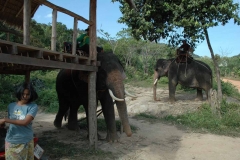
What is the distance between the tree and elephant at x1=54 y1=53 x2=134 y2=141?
5.00 metres

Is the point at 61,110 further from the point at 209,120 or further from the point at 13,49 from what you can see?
the point at 209,120

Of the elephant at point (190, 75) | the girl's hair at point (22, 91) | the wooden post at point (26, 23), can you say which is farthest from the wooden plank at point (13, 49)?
the elephant at point (190, 75)

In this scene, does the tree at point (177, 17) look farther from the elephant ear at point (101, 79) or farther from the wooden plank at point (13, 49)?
the wooden plank at point (13, 49)

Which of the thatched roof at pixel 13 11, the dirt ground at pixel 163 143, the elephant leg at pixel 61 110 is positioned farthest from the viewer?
the elephant leg at pixel 61 110

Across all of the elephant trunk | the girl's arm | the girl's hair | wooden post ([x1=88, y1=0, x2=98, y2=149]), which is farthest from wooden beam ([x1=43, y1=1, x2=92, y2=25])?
the girl's arm

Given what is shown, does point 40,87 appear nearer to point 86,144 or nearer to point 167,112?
point 167,112

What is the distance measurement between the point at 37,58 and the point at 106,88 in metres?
2.36

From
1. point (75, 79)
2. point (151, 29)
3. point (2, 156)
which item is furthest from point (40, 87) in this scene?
point (2, 156)

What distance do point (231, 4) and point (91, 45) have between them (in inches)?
280

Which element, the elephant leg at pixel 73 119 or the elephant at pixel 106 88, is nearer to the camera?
the elephant at pixel 106 88

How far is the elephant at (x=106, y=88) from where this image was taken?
6066 millimetres

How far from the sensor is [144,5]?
11.3m

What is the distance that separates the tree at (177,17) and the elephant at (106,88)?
500 cm

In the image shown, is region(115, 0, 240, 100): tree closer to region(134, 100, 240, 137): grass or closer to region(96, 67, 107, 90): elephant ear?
region(134, 100, 240, 137): grass
